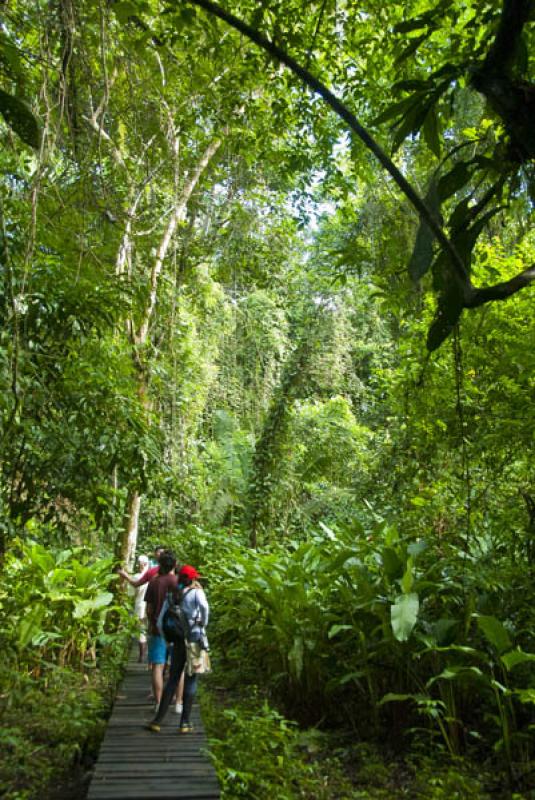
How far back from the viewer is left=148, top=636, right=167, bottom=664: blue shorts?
4.94m

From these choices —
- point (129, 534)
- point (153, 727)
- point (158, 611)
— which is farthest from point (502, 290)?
point (129, 534)

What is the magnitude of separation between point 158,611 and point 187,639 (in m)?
0.60

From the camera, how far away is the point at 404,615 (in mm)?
4402

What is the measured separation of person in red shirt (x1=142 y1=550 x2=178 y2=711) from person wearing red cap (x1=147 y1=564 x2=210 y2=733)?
33cm

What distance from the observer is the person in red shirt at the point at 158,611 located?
4961mm

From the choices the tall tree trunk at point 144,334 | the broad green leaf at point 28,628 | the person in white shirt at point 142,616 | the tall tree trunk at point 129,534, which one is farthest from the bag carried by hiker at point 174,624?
the tall tree trunk at point 129,534

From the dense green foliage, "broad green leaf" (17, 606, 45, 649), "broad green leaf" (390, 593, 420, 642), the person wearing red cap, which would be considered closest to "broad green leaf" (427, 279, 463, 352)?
the dense green foliage

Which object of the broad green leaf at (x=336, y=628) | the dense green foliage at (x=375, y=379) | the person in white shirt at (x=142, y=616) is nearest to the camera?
the dense green foliage at (x=375, y=379)

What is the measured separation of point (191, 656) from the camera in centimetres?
445

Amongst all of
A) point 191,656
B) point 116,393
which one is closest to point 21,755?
point 191,656

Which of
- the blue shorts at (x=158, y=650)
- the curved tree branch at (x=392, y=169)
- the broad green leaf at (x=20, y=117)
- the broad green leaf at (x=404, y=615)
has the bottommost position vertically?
the blue shorts at (x=158, y=650)

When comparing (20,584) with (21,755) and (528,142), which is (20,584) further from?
(528,142)

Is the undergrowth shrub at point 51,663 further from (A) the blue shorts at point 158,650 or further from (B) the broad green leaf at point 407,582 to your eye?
(B) the broad green leaf at point 407,582

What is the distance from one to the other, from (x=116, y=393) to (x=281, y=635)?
252 centimetres
